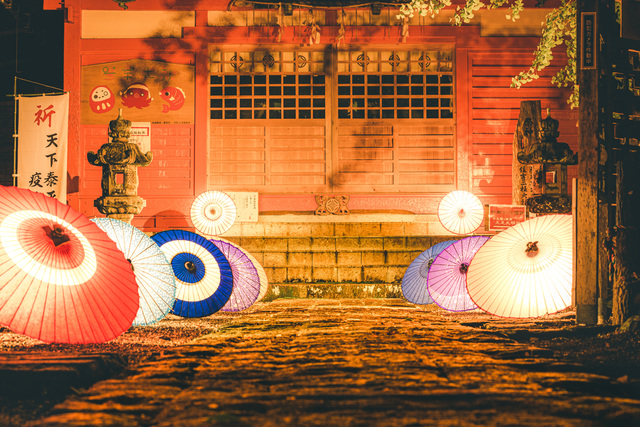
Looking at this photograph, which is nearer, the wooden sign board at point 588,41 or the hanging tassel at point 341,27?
the wooden sign board at point 588,41

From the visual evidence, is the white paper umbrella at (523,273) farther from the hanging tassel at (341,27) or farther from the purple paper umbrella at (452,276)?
the hanging tassel at (341,27)

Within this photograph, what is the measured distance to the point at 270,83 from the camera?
1054 centimetres

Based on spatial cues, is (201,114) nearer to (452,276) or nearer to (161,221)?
(161,221)

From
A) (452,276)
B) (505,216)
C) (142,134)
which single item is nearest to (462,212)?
(505,216)

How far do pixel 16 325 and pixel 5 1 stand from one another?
381 inches

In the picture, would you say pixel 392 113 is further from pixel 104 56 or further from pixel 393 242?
pixel 104 56

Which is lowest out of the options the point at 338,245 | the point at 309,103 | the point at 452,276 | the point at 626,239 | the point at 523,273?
the point at 452,276

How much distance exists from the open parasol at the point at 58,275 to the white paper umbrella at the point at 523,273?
4049 millimetres

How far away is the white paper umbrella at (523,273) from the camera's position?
5324mm

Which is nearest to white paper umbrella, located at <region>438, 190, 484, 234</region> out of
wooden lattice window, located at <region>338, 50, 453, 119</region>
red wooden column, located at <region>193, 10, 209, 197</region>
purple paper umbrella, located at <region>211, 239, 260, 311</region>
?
wooden lattice window, located at <region>338, 50, 453, 119</region>

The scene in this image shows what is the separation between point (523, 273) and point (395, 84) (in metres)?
6.39

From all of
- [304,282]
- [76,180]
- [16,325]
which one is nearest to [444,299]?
[304,282]

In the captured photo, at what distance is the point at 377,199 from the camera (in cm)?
1039

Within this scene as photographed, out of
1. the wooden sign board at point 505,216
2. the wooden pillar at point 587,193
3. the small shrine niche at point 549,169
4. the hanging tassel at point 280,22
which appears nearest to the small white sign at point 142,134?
the hanging tassel at point 280,22
